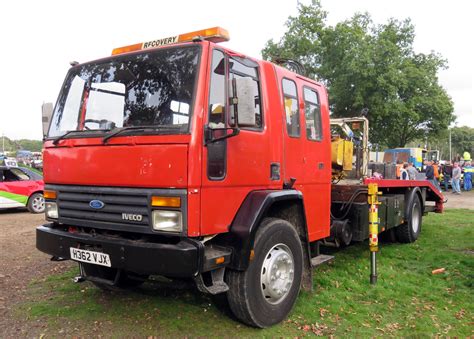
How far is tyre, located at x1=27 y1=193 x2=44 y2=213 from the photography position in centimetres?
1236

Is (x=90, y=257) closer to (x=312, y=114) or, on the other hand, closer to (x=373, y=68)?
(x=312, y=114)

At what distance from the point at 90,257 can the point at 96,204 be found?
47 centimetres

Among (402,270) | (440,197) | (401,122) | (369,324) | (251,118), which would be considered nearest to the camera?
(251,118)

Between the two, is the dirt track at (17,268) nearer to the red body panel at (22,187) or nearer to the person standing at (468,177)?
the red body panel at (22,187)

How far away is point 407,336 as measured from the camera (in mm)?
3854

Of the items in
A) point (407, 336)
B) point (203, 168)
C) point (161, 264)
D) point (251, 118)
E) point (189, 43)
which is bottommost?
point (407, 336)

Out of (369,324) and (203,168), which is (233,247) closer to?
(203,168)

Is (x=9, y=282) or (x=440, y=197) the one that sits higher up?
(x=440, y=197)

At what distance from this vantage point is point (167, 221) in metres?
3.34

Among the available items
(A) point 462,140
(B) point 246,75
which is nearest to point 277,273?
(B) point 246,75

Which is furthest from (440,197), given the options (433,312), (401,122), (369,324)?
(401,122)

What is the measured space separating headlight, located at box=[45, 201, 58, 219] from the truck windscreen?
694mm

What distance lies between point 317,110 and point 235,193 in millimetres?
2012

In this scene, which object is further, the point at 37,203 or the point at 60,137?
the point at 37,203
